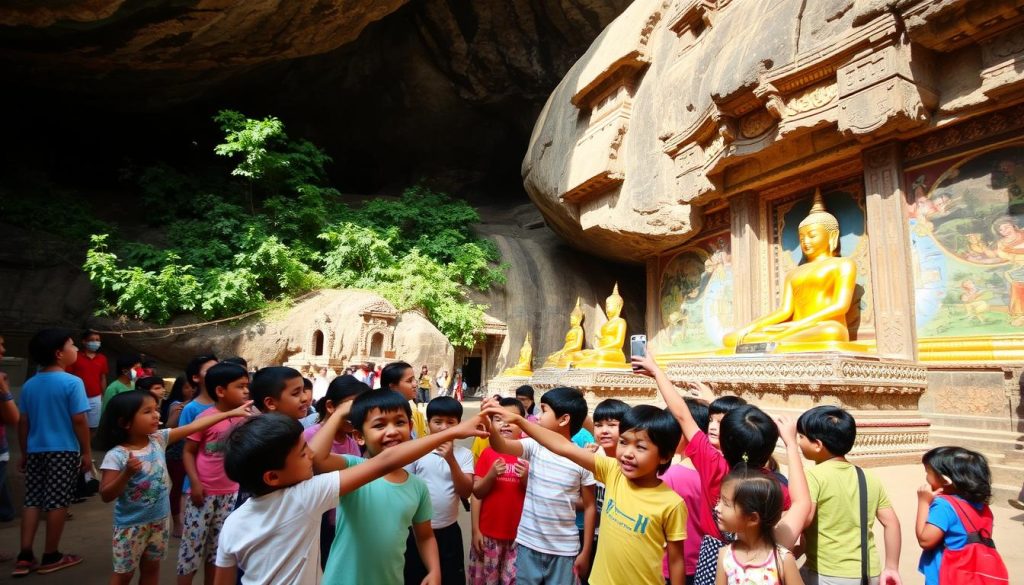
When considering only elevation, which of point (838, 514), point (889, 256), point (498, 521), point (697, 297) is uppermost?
A: point (889, 256)

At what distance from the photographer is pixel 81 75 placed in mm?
13383

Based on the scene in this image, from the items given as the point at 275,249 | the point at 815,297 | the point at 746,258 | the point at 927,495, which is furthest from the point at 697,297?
the point at 927,495

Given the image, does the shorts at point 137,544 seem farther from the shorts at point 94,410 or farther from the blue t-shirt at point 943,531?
the shorts at point 94,410

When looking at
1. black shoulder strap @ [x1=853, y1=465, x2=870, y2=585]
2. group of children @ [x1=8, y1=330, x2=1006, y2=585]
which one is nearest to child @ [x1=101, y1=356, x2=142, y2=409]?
group of children @ [x1=8, y1=330, x2=1006, y2=585]

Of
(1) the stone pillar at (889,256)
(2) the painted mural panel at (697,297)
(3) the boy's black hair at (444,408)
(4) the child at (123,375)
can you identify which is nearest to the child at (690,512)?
(3) the boy's black hair at (444,408)

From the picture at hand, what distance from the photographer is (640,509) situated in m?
1.92

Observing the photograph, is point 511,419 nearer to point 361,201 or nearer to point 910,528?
point 910,528

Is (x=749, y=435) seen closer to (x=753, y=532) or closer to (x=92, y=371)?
(x=753, y=532)

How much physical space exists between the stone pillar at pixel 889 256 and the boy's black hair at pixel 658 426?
716 centimetres

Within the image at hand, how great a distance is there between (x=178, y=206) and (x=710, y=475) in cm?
1571

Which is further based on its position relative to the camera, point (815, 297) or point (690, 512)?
point (815, 297)

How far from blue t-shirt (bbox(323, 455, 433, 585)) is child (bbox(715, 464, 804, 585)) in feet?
3.25

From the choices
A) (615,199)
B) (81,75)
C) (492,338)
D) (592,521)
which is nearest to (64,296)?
(81,75)

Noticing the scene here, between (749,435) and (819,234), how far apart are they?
24.9 feet
